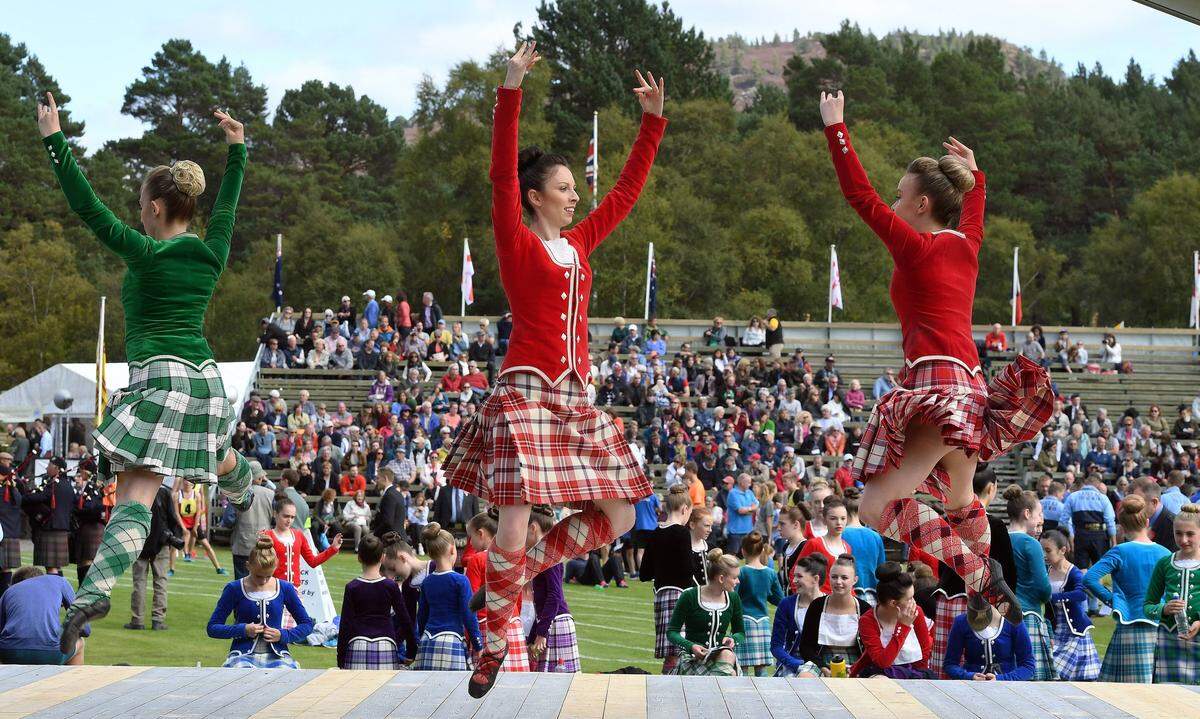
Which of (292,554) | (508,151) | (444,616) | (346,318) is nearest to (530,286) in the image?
(508,151)

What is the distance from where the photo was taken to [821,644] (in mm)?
8586

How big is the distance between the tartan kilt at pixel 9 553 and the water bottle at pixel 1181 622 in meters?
9.87

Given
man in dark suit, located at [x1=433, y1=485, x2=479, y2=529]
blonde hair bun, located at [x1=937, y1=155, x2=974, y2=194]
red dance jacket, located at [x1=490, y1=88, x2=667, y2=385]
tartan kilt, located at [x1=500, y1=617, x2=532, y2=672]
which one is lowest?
man in dark suit, located at [x1=433, y1=485, x2=479, y2=529]

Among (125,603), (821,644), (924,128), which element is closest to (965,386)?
(821,644)

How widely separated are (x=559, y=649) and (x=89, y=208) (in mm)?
4062

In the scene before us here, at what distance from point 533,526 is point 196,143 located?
51.7 meters

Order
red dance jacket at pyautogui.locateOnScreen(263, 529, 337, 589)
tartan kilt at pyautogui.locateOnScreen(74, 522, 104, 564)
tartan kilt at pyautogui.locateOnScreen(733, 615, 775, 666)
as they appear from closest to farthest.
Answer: tartan kilt at pyautogui.locateOnScreen(733, 615, 775, 666), red dance jacket at pyautogui.locateOnScreen(263, 529, 337, 589), tartan kilt at pyautogui.locateOnScreen(74, 522, 104, 564)

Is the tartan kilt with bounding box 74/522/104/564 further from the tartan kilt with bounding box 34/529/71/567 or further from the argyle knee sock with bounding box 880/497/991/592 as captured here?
the argyle knee sock with bounding box 880/497/991/592

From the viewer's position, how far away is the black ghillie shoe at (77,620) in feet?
17.9

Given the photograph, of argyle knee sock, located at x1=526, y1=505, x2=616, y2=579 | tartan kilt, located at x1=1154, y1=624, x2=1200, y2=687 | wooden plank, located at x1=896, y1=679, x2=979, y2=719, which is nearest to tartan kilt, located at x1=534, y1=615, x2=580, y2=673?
wooden plank, located at x1=896, y1=679, x2=979, y2=719

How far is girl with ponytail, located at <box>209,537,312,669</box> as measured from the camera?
856 centimetres

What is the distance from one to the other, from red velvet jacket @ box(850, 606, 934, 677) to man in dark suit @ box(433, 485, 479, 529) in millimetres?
10965

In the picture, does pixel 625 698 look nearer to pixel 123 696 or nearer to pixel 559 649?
pixel 123 696

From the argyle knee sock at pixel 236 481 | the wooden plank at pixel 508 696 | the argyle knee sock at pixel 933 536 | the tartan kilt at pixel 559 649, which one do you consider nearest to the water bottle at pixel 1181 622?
the argyle knee sock at pixel 933 536
